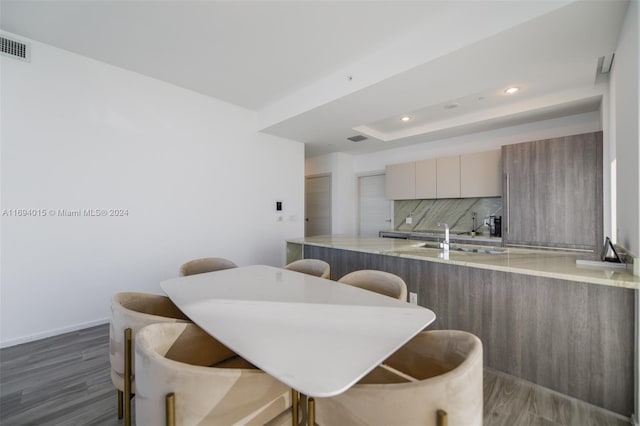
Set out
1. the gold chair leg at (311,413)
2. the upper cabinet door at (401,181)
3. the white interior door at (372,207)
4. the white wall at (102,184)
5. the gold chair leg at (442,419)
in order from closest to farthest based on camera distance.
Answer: the gold chair leg at (442,419), the gold chair leg at (311,413), the white wall at (102,184), the upper cabinet door at (401,181), the white interior door at (372,207)

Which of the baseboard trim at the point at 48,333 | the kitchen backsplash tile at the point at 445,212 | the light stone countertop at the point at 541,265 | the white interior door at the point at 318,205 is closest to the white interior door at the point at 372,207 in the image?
the kitchen backsplash tile at the point at 445,212

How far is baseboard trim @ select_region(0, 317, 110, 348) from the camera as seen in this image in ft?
7.57

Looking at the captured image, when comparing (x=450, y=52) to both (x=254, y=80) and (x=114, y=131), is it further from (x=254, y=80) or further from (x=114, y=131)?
(x=114, y=131)

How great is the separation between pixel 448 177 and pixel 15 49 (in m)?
5.14

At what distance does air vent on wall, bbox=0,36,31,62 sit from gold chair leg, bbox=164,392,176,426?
3274mm

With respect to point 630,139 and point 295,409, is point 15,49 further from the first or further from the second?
point 630,139

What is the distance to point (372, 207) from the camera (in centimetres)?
575

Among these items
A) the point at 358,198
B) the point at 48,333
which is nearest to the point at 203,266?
the point at 48,333

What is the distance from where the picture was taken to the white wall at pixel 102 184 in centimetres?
235

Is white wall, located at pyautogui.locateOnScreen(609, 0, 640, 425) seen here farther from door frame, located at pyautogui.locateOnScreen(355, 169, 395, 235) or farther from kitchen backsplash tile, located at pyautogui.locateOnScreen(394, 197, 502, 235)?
door frame, located at pyautogui.locateOnScreen(355, 169, 395, 235)

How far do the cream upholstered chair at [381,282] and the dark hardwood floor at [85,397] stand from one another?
853 mm

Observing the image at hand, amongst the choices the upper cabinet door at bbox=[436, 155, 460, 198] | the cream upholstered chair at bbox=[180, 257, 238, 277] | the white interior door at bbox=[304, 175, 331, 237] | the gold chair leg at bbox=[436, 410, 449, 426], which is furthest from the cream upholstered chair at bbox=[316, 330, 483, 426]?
the white interior door at bbox=[304, 175, 331, 237]

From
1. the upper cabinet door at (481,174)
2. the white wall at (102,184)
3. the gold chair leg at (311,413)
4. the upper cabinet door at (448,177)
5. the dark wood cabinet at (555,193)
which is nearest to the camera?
the gold chair leg at (311,413)

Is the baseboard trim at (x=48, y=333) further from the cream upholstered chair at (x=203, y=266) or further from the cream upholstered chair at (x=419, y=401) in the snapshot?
the cream upholstered chair at (x=419, y=401)
